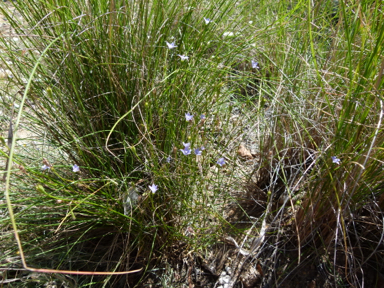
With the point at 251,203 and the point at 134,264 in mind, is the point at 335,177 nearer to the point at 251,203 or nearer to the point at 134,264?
the point at 251,203

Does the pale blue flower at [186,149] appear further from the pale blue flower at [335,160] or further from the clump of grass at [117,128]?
the pale blue flower at [335,160]

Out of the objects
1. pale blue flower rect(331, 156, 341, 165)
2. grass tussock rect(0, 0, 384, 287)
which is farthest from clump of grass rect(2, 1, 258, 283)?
pale blue flower rect(331, 156, 341, 165)

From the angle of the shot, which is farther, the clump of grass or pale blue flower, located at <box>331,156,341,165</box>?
the clump of grass

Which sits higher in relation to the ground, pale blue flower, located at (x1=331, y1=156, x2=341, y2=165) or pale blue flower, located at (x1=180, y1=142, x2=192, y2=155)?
pale blue flower, located at (x1=180, y1=142, x2=192, y2=155)

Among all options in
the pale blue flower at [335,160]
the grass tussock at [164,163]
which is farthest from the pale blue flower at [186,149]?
the pale blue flower at [335,160]

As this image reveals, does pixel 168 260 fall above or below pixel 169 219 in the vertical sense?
below

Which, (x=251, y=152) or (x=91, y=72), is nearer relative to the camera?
(x=91, y=72)

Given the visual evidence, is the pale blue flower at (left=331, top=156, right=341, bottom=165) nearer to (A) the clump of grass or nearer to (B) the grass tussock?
(B) the grass tussock

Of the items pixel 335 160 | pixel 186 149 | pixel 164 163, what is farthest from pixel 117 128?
pixel 335 160

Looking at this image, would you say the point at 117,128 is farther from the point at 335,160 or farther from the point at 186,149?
the point at 335,160

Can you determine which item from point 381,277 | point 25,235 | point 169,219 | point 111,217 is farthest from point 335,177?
point 25,235

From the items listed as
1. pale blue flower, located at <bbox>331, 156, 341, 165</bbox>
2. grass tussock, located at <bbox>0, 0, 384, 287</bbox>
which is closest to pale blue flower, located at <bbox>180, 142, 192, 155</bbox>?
grass tussock, located at <bbox>0, 0, 384, 287</bbox>
